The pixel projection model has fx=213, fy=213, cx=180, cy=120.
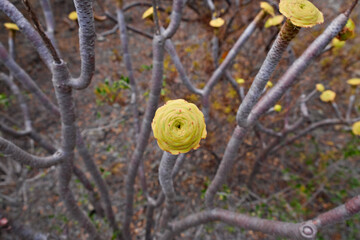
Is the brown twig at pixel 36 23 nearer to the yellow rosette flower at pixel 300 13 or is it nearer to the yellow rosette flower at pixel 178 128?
the yellow rosette flower at pixel 178 128

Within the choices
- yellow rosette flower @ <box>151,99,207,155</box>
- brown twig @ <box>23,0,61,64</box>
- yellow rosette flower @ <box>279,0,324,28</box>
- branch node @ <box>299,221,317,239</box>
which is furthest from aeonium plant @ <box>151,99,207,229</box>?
branch node @ <box>299,221,317,239</box>

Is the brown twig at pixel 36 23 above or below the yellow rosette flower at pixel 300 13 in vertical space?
above

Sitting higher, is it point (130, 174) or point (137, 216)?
point (130, 174)

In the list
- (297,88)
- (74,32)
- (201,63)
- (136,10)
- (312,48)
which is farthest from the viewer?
(136,10)

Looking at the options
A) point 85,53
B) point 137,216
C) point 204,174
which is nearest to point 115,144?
point 137,216

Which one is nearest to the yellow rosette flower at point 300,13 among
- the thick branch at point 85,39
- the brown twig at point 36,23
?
the thick branch at point 85,39

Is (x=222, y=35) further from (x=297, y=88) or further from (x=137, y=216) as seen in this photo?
(x=137, y=216)

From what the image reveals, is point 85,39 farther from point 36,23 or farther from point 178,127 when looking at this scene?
point 178,127
